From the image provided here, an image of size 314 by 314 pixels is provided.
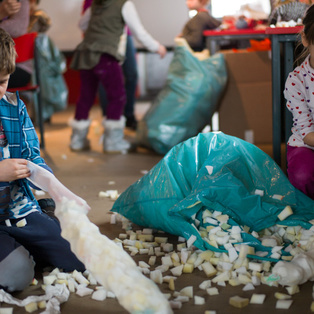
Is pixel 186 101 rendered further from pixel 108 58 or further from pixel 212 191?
pixel 212 191

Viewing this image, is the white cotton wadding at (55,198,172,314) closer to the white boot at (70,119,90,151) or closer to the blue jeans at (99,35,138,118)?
the white boot at (70,119,90,151)

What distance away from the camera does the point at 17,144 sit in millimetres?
1944

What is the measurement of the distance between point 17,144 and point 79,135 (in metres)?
2.19

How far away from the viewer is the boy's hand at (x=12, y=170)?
5.93ft

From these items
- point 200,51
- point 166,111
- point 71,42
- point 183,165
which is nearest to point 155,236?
point 183,165

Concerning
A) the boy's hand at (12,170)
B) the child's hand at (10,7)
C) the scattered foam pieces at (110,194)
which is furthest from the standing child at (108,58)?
the boy's hand at (12,170)

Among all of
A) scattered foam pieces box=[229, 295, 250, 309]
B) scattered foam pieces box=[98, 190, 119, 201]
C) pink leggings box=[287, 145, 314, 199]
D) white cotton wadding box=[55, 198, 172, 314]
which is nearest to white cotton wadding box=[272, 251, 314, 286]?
scattered foam pieces box=[229, 295, 250, 309]

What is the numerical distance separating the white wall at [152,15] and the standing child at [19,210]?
4678 mm

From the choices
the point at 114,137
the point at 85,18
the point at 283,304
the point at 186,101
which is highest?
the point at 85,18

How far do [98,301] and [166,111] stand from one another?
7.36ft

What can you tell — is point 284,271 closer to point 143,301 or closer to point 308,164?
point 143,301

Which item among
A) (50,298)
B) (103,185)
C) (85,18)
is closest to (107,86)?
(85,18)

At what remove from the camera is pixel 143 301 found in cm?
146

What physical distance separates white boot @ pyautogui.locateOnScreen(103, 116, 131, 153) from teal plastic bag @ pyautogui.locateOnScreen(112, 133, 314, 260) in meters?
1.68
